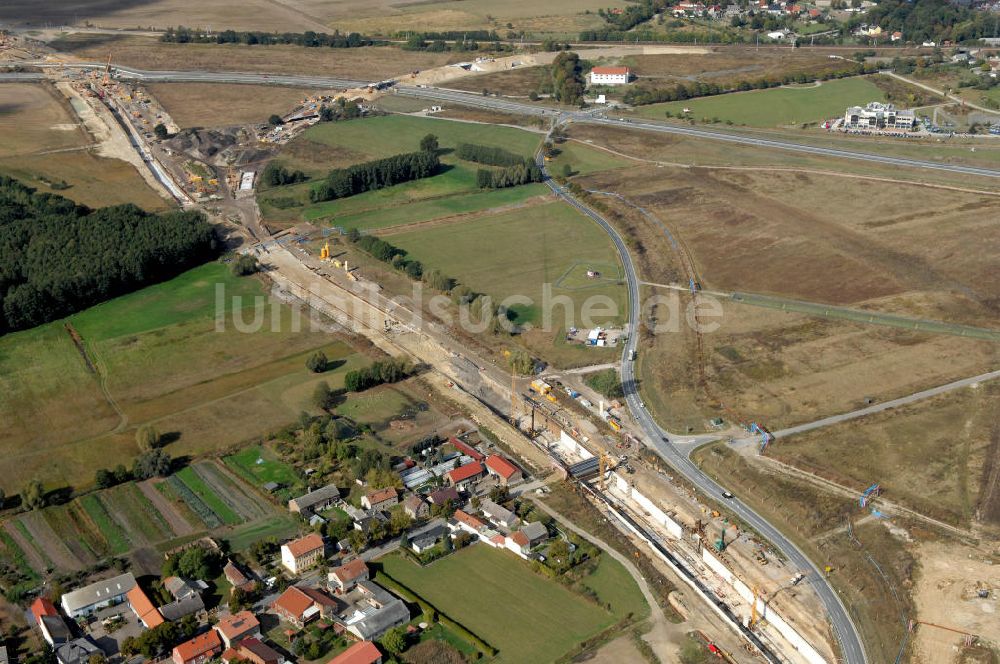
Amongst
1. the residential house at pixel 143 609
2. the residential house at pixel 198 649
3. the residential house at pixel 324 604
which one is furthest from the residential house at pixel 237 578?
the residential house at pixel 143 609

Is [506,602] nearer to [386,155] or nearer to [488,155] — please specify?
[488,155]

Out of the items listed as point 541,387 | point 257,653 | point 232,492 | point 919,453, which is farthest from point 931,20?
point 257,653

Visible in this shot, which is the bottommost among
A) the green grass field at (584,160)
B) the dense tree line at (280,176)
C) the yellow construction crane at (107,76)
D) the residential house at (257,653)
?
the residential house at (257,653)

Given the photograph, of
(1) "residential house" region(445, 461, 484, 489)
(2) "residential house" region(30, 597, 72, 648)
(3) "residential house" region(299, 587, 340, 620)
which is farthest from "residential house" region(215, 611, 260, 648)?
(1) "residential house" region(445, 461, 484, 489)

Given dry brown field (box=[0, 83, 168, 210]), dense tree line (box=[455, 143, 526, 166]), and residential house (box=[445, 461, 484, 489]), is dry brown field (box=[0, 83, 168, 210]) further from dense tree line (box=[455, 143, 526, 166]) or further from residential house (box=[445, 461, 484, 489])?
residential house (box=[445, 461, 484, 489])

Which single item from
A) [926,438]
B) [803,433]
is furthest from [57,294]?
[926,438]

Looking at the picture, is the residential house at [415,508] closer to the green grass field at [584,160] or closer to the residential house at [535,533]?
the residential house at [535,533]

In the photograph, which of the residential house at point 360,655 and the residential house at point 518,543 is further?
the residential house at point 518,543
